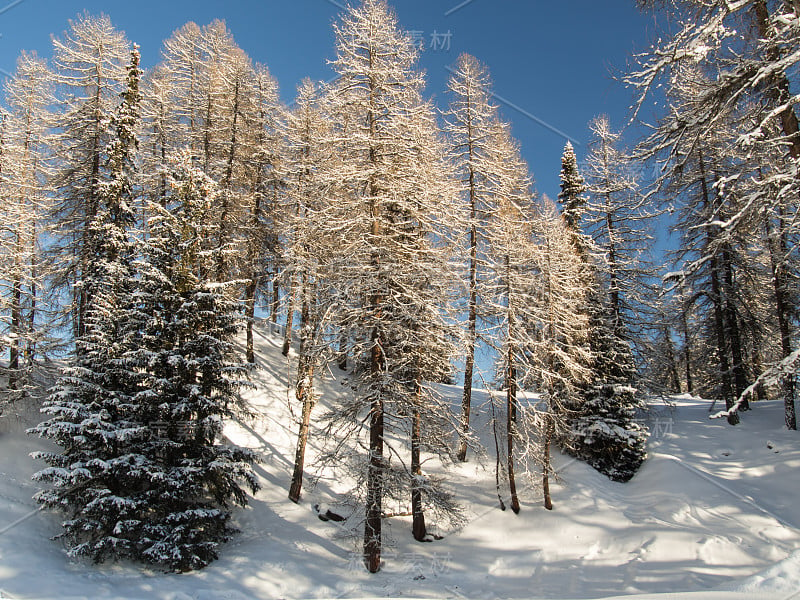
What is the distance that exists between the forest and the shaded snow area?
0.72 metres

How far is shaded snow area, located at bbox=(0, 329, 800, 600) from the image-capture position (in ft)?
33.1

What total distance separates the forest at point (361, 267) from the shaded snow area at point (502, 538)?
2.36 ft

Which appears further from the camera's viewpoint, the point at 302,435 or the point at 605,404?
the point at 605,404

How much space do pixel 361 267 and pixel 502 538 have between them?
1000 centimetres

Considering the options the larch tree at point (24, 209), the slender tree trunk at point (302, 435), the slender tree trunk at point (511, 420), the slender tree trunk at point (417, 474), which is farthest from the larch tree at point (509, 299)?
the larch tree at point (24, 209)

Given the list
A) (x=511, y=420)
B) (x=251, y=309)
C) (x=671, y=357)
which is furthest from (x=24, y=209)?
(x=671, y=357)

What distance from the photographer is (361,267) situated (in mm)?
11102

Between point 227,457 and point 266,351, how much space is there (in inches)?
479

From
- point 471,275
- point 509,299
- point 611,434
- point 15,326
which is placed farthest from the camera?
point 611,434

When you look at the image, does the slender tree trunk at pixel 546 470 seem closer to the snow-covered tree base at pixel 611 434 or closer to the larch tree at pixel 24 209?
the snow-covered tree base at pixel 611 434

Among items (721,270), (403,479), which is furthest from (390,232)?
(721,270)

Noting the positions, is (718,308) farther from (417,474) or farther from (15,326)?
(15,326)

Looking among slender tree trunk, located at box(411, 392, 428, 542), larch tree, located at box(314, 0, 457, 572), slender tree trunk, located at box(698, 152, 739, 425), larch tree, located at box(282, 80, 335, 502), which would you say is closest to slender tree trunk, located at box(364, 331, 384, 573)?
larch tree, located at box(314, 0, 457, 572)

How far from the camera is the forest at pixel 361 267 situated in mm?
8328
